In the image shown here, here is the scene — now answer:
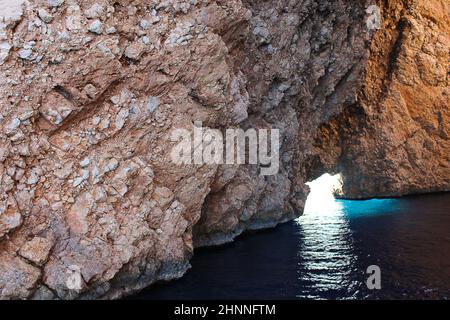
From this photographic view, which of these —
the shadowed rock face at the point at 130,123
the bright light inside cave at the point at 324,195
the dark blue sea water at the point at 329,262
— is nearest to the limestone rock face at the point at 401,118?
the bright light inside cave at the point at 324,195

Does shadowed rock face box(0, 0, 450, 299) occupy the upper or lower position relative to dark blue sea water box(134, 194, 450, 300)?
upper

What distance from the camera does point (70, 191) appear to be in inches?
493

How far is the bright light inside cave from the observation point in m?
28.4

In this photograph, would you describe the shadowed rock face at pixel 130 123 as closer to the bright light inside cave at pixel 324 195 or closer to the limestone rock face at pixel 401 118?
the bright light inside cave at pixel 324 195

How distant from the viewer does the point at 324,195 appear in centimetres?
3600

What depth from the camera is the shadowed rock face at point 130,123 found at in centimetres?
1174

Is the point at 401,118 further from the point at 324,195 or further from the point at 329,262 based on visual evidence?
the point at 329,262

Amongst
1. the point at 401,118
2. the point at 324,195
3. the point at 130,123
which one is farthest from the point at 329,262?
Result: the point at 324,195

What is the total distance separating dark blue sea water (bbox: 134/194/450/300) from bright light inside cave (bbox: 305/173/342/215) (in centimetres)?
484

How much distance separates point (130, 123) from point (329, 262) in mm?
7891

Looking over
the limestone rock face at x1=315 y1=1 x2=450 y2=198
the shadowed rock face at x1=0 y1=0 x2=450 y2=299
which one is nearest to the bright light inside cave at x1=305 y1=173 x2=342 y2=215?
the limestone rock face at x1=315 y1=1 x2=450 y2=198

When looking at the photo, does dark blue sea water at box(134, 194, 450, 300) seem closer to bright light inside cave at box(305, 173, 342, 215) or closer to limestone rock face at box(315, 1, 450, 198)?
bright light inside cave at box(305, 173, 342, 215)

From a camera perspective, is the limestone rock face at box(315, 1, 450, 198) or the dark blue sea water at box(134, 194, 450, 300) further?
the limestone rock face at box(315, 1, 450, 198)
